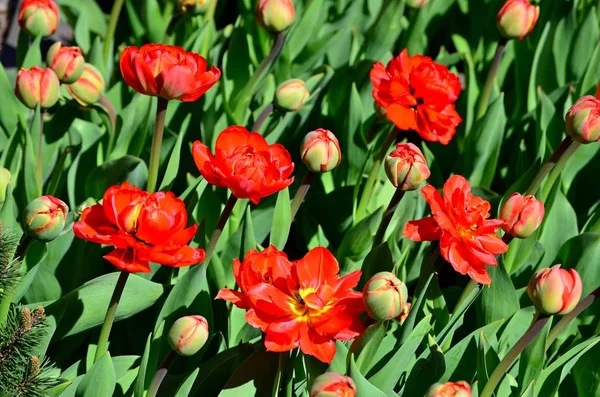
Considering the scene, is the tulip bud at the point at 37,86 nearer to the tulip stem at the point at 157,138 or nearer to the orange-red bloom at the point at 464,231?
the tulip stem at the point at 157,138

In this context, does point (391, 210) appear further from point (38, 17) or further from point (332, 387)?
point (38, 17)

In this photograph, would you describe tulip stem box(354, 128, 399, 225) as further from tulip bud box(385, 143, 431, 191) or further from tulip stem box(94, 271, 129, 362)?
tulip stem box(94, 271, 129, 362)

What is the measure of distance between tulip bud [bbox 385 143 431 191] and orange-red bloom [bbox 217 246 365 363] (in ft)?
0.75

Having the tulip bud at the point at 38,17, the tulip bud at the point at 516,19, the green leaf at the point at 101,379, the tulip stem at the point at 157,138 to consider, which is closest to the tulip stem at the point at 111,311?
the green leaf at the point at 101,379

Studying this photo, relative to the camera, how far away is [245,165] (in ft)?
3.85

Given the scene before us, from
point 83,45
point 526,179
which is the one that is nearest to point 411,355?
point 526,179

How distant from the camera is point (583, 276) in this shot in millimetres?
1626

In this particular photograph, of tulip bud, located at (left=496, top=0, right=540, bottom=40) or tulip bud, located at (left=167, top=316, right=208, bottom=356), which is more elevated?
tulip bud, located at (left=496, top=0, right=540, bottom=40)

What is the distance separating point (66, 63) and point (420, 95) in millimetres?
626

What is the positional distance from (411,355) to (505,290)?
32 cm

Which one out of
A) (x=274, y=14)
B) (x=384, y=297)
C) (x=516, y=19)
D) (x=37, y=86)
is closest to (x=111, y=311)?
(x=384, y=297)

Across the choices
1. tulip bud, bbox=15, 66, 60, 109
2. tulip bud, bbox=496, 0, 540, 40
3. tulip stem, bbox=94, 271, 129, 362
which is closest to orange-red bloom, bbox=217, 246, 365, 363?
tulip stem, bbox=94, 271, 129, 362

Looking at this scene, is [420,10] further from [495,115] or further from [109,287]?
[109,287]

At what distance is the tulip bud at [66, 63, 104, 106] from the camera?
5.54ft
